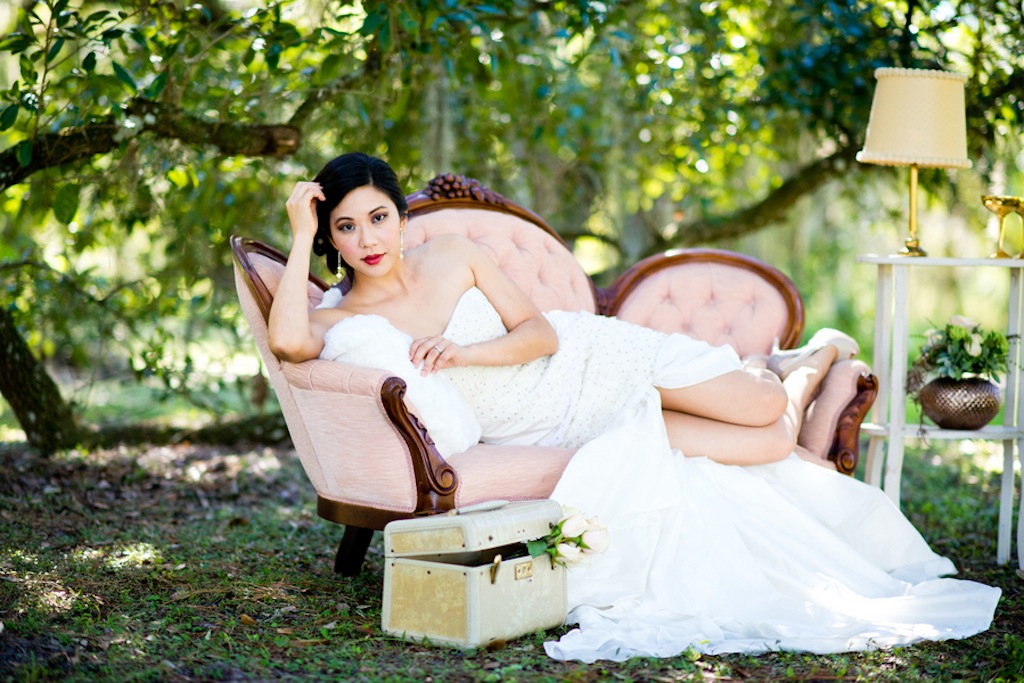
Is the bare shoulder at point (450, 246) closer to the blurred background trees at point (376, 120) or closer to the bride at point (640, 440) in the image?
the bride at point (640, 440)

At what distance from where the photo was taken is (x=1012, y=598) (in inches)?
123

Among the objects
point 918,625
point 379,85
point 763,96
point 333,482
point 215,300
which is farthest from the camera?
point 763,96

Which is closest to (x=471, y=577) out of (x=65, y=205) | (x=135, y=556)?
(x=135, y=556)

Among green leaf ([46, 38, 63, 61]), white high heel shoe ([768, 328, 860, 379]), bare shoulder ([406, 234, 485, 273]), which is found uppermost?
green leaf ([46, 38, 63, 61])

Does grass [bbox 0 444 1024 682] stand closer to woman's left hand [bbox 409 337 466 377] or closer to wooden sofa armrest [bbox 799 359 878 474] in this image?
wooden sofa armrest [bbox 799 359 878 474]

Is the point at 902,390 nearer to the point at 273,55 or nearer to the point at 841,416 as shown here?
the point at 841,416

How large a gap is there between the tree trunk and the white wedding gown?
2.31 m

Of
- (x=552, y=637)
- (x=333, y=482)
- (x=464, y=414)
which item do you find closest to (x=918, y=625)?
(x=552, y=637)

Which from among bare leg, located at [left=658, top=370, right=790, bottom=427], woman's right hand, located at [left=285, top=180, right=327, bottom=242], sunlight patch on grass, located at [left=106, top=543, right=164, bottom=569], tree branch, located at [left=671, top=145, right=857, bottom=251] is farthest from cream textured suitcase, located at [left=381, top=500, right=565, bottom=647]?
tree branch, located at [left=671, top=145, right=857, bottom=251]

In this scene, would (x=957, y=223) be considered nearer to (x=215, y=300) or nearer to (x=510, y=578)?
(x=215, y=300)

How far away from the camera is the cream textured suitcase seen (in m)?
2.51

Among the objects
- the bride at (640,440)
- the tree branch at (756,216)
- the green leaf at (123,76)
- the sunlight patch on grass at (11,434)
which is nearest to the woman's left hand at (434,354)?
the bride at (640,440)

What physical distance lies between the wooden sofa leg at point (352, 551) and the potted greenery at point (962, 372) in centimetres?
198

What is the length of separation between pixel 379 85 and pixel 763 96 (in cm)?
248
